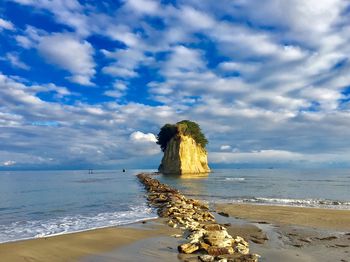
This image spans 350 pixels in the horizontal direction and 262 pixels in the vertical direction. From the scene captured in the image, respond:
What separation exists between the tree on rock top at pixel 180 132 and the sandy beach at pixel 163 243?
100771 mm

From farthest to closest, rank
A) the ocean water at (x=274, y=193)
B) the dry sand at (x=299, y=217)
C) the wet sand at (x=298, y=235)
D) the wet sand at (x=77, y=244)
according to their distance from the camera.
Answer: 1. the ocean water at (x=274, y=193)
2. the dry sand at (x=299, y=217)
3. the wet sand at (x=298, y=235)
4. the wet sand at (x=77, y=244)

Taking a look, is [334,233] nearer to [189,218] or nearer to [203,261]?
[189,218]

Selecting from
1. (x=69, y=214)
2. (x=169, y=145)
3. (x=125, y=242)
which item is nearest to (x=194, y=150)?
(x=169, y=145)

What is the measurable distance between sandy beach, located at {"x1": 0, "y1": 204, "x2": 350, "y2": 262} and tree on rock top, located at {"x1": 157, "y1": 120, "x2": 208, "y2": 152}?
10077 cm

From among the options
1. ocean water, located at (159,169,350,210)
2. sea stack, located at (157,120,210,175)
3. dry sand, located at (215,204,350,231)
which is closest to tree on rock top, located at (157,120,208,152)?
sea stack, located at (157,120,210,175)

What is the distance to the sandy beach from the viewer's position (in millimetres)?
12211

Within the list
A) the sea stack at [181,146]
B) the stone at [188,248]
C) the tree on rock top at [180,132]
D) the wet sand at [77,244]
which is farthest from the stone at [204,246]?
the tree on rock top at [180,132]

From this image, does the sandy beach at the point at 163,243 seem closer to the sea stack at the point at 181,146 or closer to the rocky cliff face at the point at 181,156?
the rocky cliff face at the point at 181,156

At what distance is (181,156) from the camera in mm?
116438

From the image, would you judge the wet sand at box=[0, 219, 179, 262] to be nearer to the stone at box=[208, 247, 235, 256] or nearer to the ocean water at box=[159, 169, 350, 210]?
the stone at box=[208, 247, 235, 256]

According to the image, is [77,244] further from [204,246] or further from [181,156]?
[181,156]

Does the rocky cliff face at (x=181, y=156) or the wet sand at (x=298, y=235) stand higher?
the rocky cliff face at (x=181, y=156)

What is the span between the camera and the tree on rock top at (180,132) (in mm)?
121875

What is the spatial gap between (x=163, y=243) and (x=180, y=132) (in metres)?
106
